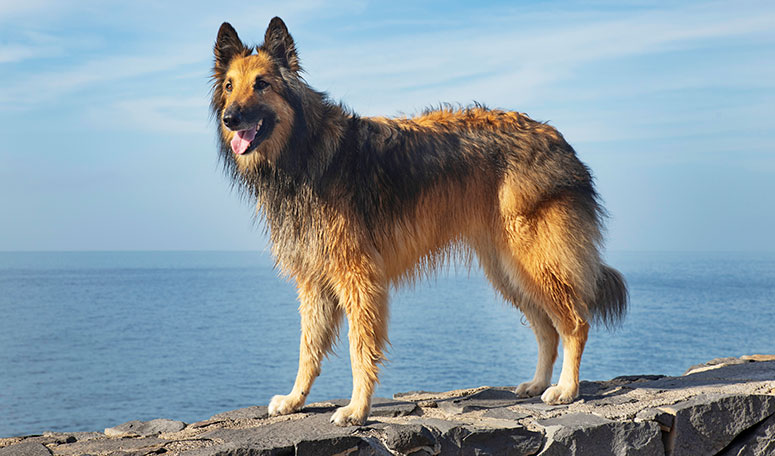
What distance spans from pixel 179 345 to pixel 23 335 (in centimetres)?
1445

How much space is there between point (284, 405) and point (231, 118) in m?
1.65

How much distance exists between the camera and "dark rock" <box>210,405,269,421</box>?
12.9 feet

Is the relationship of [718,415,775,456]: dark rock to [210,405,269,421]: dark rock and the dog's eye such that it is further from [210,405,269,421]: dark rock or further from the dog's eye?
the dog's eye

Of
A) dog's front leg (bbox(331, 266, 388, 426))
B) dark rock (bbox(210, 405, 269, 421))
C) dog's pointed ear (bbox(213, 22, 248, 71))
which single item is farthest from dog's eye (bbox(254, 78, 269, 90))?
dark rock (bbox(210, 405, 269, 421))

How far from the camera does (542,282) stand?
4195 mm

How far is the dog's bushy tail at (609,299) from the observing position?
14.7 ft

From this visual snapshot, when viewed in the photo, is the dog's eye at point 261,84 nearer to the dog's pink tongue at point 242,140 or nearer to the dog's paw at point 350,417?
the dog's pink tongue at point 242,140

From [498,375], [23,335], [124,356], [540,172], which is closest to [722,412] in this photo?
[540,172]

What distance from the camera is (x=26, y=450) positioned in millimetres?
3367

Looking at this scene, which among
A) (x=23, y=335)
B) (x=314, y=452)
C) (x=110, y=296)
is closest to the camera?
(x=314, y=452)

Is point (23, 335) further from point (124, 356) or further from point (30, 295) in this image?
point (30, 295)

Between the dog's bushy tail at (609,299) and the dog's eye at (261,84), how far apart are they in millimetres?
2429

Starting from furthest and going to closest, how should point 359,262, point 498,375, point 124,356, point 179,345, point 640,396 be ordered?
point 179,345 → point 124,356 → point 498,375 → point 640,396 → point 359,262

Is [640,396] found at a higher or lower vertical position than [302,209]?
lower
